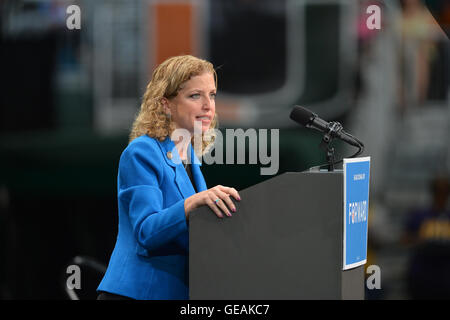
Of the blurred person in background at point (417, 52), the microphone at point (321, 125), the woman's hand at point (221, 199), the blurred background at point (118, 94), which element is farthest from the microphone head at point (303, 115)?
the blurred person in background at point (417, 52)

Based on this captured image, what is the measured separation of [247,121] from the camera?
569 cm

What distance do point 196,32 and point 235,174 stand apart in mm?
1498

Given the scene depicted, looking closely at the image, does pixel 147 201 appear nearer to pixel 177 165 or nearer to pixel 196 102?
pixel 177 165

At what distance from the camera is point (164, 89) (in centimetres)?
218

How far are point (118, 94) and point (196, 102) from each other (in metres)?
3.70

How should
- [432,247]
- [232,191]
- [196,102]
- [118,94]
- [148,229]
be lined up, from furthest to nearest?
[118,94] → [432,247] → [196,102] → [148,229] → [232,191]

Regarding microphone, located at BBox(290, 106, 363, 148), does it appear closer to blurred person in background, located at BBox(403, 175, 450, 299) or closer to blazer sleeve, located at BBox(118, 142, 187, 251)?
blazer sleeve, located at BBox(118, 142, 187, 251)

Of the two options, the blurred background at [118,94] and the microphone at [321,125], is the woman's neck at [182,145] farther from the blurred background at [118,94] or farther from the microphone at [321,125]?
the blurred background at [118,94]

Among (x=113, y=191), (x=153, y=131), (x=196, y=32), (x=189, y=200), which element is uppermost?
(x=196, y=32)

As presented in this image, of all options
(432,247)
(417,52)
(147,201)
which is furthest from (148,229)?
(417,52)

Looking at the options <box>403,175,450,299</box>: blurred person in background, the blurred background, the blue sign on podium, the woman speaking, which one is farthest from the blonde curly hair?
<box>403,175,450,299</box>: blurred person in background
